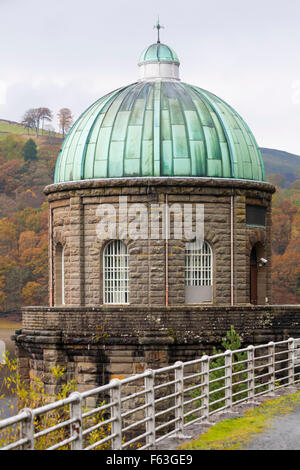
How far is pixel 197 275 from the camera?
2728 cm

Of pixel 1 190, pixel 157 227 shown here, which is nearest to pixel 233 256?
pixel 157 227

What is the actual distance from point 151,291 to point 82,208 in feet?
11.0

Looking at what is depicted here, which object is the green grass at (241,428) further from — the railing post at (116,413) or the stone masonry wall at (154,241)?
the stone masonry wall at (154,241)

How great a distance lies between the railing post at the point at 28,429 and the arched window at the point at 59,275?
67.7 ft

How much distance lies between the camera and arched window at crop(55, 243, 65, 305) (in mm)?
29328

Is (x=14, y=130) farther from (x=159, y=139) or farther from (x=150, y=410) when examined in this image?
(x=150, y=410)

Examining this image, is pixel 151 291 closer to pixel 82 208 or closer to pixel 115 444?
pixel 82 208

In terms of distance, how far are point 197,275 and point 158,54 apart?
808cm

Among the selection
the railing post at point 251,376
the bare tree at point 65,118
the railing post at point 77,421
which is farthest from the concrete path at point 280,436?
the bare tree at point 65,118

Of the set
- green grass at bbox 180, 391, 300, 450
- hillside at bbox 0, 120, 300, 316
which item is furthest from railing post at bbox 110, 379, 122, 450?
hillside at bbox 0, 120, 300, 316

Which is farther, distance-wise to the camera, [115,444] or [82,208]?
[82,208]

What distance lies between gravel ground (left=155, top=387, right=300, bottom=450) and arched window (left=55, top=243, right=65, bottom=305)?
50.9 feet

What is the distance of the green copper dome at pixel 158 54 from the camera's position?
30375 millimetres
